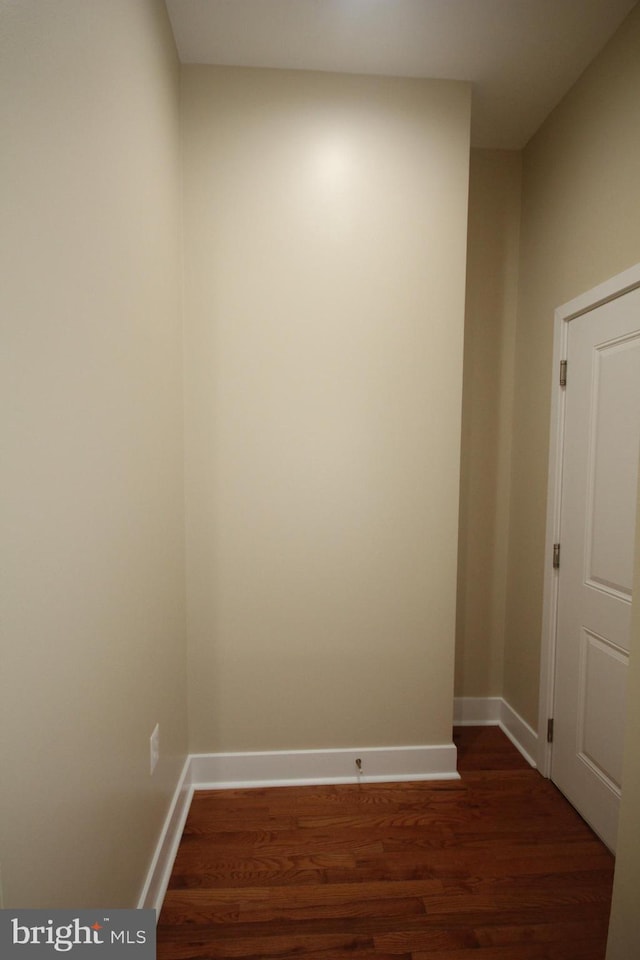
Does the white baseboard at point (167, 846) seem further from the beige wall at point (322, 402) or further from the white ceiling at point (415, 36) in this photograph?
the white ceiling at point (415, 36)

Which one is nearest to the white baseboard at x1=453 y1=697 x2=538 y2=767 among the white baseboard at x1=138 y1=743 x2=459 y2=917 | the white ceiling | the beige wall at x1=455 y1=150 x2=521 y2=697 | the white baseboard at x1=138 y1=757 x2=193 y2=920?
the beige wall at x1=455 y1=150 x2=521 y2=697

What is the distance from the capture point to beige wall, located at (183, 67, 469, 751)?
176 centimetres

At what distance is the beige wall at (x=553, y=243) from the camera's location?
155 cm

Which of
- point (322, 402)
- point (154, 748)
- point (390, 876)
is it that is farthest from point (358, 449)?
point (390, 876)

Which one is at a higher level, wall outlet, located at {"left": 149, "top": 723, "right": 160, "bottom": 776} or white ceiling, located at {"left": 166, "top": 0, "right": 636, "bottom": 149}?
white ceiling, located at {"left": 166, "top": 0, "right": 636, "bottom": 149}

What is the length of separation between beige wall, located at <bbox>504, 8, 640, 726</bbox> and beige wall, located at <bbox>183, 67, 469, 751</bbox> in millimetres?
475

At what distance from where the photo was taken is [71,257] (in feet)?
2.81

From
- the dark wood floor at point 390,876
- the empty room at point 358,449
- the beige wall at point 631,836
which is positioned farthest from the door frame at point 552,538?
the beige wall at point 631,836

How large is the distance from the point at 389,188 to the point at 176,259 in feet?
3.01

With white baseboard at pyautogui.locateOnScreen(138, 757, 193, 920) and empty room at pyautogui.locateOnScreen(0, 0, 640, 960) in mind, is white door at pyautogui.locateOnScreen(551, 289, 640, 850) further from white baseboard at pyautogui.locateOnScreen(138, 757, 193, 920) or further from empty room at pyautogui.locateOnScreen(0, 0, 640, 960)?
white baseboard at pyautogui.locateOnScreen(138, 757, 193, 920)

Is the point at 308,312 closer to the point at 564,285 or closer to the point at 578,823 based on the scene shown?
the point at 564,285

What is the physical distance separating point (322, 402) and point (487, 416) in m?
1.01

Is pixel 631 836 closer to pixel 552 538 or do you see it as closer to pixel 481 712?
pixel 552 538

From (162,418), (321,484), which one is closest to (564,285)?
(321,484)
